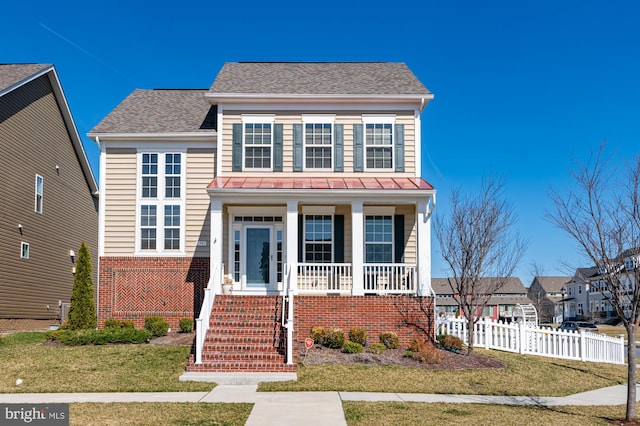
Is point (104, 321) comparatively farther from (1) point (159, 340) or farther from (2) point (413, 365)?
(2) point (413, 365)

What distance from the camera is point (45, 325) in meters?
22.9

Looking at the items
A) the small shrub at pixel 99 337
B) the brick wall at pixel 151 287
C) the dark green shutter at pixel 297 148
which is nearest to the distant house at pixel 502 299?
the dark green shutter at pixel 297 148

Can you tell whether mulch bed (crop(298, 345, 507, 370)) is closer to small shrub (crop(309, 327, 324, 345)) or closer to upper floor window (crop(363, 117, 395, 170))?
small shrub (crop(309, 327, 324, 345))

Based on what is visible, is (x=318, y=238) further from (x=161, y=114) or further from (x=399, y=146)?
(x=161, y=114)

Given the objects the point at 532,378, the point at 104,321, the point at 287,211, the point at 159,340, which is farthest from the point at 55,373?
the point at 532,378

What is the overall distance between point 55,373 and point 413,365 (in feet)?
25.1

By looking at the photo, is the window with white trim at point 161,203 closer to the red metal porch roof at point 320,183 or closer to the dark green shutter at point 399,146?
the red metal porch roof at point 320,183

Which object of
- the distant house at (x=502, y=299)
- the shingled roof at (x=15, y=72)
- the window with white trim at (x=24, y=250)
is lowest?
the distant house at (x=502, y=299)

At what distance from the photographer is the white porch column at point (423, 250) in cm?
1667

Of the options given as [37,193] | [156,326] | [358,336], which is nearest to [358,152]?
[358,336]

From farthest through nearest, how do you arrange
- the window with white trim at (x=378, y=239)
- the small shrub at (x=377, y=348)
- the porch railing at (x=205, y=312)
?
the window with white trim at (x=378, y=239)
the small shrub at (x=377, y=348)
the porch railing at (x=205, y=312)

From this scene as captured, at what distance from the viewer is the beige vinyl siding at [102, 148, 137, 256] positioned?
62.2 ft

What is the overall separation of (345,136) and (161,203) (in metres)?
5.90

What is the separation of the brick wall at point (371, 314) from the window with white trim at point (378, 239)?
215 cm
